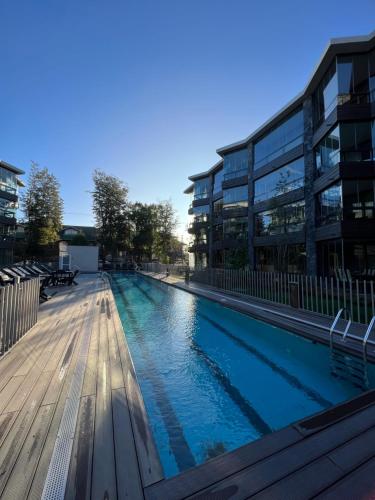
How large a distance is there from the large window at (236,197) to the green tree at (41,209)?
1977 cm

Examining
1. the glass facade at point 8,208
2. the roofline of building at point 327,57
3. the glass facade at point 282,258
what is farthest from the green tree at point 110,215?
the roofline of building at point 327,57

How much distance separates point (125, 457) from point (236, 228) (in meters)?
21.7

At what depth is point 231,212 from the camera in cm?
2294

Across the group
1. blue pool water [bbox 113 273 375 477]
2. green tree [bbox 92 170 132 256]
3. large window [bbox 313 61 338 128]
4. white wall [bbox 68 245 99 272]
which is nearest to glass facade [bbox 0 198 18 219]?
white wall [bbox 68 245 99 272]

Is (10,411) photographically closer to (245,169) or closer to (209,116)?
(209,116)

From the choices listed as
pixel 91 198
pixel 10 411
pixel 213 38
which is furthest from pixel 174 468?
pixel 91 198

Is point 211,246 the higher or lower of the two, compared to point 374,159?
lower

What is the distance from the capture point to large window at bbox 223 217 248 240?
854 inches

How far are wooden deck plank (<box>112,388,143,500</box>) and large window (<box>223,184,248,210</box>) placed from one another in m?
20.9

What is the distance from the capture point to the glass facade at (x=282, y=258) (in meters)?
15.6

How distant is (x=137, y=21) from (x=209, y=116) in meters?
5.30

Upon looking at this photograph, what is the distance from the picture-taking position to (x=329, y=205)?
42.3ft

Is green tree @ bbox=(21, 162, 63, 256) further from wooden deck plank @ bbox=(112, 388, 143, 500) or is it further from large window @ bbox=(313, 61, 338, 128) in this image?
wooden deck plank @ bbox=(112, 388, 143, 500)

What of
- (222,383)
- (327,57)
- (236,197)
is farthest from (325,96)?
(222,383)
